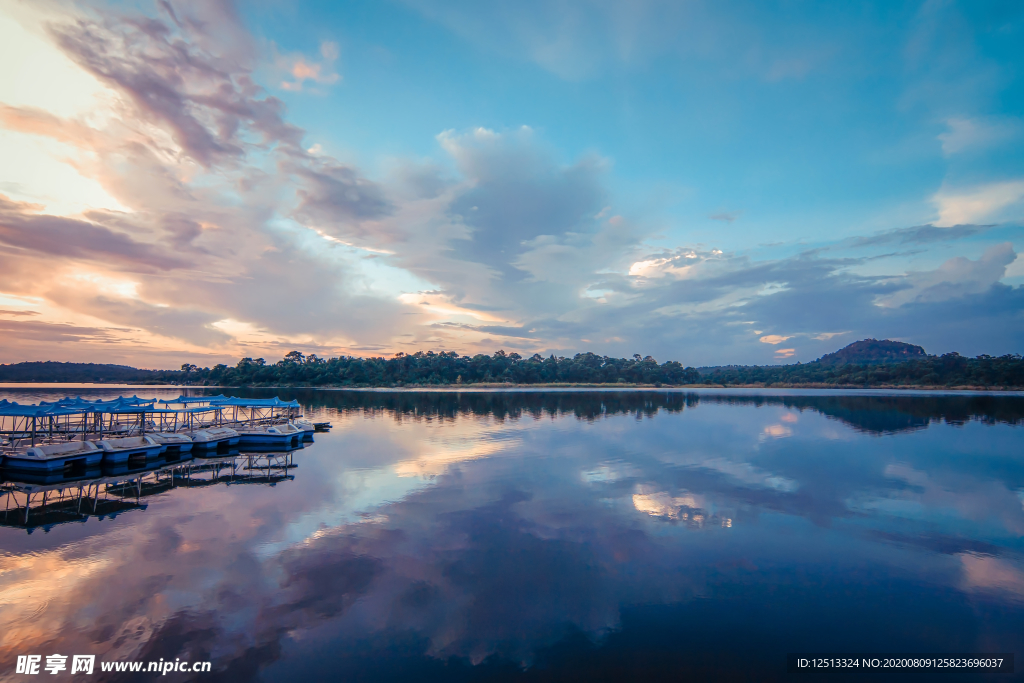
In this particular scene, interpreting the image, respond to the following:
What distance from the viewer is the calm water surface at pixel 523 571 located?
944 centimetres

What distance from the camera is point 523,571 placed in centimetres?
1302

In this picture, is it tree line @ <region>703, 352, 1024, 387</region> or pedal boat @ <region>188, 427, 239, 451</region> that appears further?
tree line @ <region>703, 352, 1024, 387</region>

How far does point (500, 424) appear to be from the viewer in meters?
49.7

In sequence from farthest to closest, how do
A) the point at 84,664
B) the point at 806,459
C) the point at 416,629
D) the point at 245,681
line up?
the point at 806,459
the point at 416,629
the point at 84,664
the point at 245,681

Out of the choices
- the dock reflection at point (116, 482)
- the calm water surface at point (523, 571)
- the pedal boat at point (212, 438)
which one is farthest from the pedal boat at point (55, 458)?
the pedal boat at point (212, 438)

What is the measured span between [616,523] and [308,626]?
1150 cm

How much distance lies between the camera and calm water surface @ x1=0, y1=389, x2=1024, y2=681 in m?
9.44

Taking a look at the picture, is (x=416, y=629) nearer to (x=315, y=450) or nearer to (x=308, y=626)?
(x=308, y=626)

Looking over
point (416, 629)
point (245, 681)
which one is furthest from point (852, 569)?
point (245, 681)

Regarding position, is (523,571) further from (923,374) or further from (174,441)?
(923,374)

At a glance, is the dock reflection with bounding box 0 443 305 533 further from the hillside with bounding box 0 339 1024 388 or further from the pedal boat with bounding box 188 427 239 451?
the hillside with bounding box 0 339 1024 388

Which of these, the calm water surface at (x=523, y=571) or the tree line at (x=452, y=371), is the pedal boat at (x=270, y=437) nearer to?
the calm water surface at (x=523, y=571)

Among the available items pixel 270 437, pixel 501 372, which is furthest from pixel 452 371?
pixel 270 437

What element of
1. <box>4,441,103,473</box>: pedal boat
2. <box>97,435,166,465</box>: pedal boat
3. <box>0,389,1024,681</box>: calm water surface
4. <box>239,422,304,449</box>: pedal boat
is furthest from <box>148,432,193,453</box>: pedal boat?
<box>0,389,1024,681</box>: calm water surface
